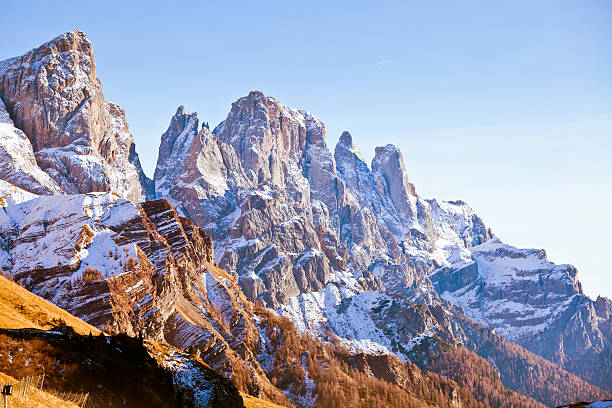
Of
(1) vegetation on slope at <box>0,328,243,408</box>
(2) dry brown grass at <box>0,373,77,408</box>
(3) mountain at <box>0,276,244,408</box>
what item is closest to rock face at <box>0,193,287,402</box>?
(3) mountain at <box>0,276,244,408</box>

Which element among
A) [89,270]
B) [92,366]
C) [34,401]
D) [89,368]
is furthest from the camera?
[89,270]

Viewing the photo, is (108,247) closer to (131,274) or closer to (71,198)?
(131,274)

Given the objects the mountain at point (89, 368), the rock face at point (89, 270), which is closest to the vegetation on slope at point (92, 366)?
the mountain at point (89, 368)

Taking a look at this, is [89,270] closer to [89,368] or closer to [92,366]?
[92,366]

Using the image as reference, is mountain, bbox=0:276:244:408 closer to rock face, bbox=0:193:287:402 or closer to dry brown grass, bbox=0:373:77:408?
dry brown grass, bbox=0:373:77:408

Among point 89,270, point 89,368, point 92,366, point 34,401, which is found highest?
point 89,270

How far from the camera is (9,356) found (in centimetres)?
5353

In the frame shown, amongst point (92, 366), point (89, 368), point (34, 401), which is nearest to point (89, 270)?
point (92, 366)

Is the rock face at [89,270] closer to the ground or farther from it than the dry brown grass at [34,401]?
farther from it

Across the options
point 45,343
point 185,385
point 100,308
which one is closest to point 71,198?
point 100,308

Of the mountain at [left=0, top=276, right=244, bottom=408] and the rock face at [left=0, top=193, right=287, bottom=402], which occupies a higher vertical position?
the rock face at [left=0, top=193, right=287, bottom=402]

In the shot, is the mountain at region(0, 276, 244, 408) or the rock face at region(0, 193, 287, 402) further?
the rock face at region(0, 193, 287, 402)

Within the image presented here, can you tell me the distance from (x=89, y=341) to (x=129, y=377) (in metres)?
7.09

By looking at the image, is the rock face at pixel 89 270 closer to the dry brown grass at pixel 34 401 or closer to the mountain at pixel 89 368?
the mountain at pixel 89 368
